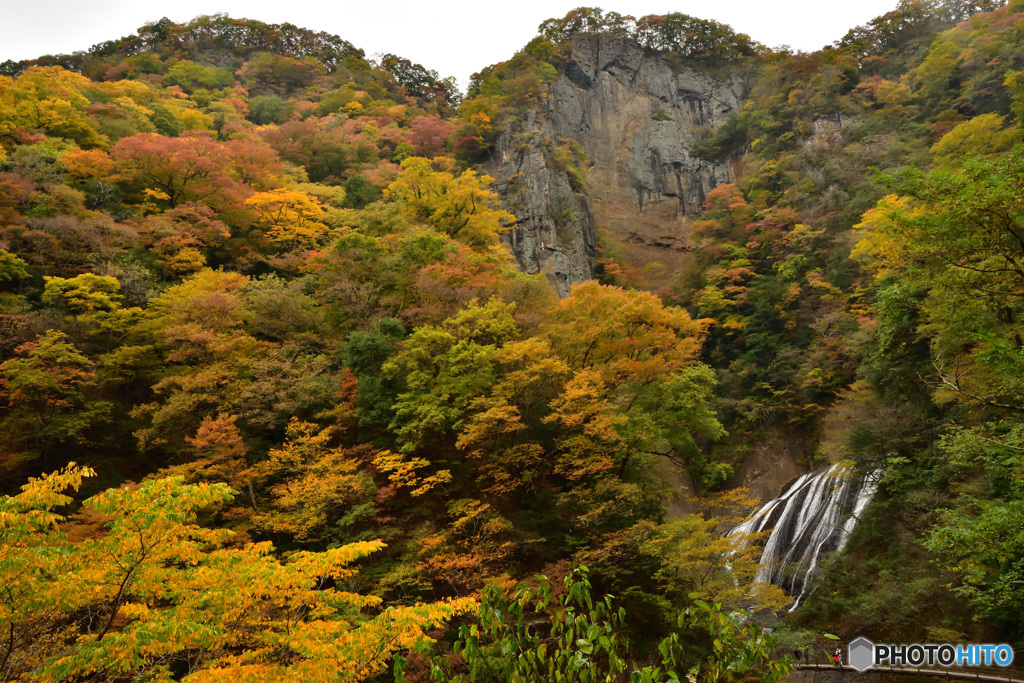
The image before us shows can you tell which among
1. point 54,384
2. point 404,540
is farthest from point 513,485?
→ point 54,384

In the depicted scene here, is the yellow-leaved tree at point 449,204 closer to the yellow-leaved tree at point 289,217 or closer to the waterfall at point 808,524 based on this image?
the yellow-leaved tree at point 289,217

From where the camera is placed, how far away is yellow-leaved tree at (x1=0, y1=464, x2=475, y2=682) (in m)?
5.45

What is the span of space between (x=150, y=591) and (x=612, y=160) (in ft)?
154

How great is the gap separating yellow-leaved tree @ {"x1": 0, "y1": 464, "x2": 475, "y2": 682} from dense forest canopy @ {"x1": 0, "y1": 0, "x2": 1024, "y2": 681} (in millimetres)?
57

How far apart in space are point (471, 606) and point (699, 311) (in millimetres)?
27918

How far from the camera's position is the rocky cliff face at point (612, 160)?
3469 cm

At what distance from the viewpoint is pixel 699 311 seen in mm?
32000

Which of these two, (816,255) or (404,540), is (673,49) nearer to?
(816,255)

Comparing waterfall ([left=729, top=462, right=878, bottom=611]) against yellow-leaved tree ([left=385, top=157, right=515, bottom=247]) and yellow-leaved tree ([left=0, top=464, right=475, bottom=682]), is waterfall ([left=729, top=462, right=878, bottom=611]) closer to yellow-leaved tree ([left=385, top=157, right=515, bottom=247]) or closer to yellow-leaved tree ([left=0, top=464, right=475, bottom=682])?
yellow-leaved tree ([left=0, top=464, right=475, bottom=682])
